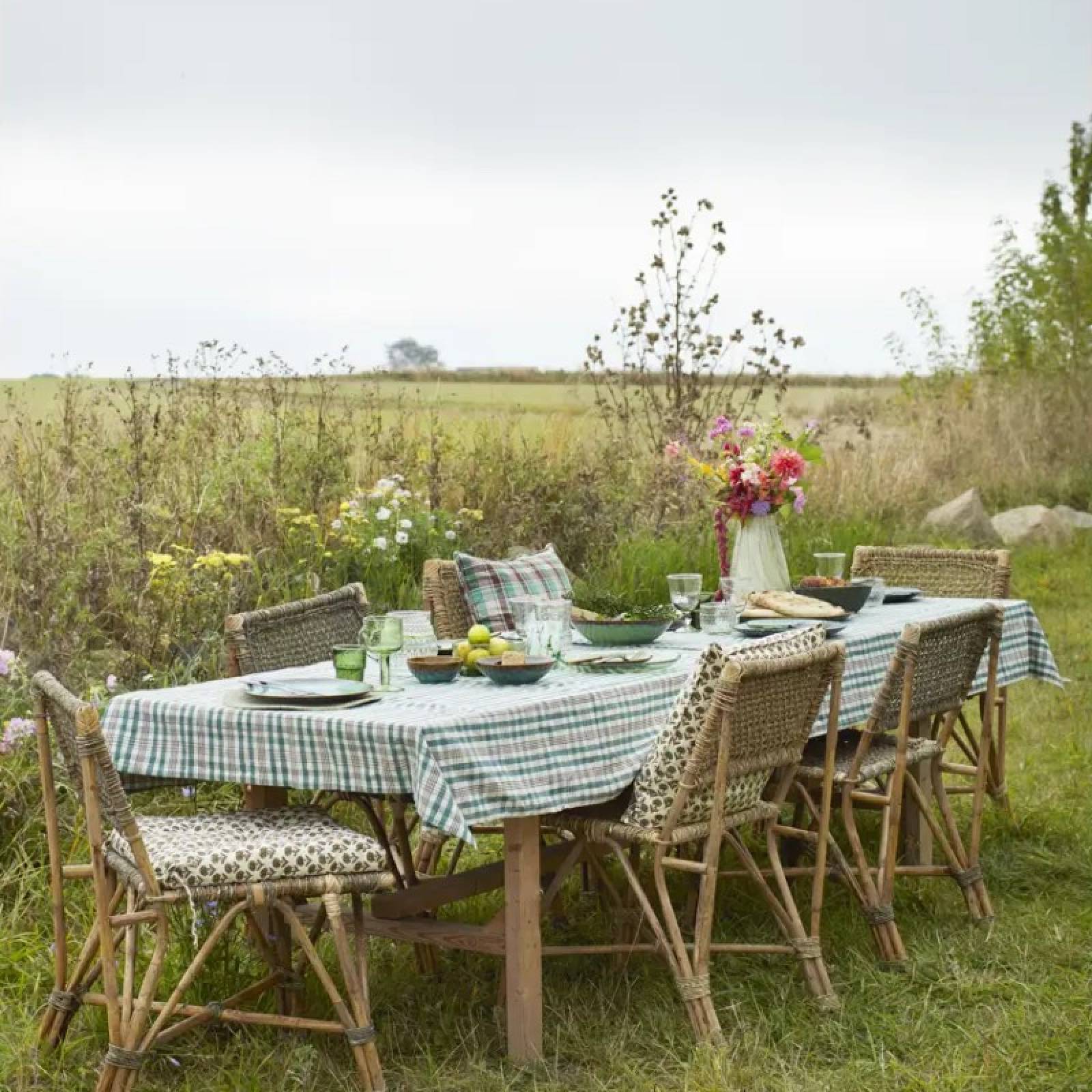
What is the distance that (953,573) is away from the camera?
6379 millimetres

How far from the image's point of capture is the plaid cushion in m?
5.38

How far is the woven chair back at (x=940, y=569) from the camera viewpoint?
620cm

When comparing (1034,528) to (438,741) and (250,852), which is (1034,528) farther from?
(250,852)

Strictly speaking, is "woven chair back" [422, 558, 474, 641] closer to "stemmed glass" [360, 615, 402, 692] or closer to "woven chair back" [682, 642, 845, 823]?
"stemmed glass" [360, 615, 402, 692]

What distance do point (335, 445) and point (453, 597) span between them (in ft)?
9.40

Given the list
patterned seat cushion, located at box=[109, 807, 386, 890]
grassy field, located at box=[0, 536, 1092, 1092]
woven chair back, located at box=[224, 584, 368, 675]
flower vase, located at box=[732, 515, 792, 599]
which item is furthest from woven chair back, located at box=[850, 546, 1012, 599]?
patterned seat cushion, located at box=[109, 807, 386, 890]

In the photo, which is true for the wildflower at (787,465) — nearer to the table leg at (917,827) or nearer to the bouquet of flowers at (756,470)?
the bouquet of flowers at (756,470)

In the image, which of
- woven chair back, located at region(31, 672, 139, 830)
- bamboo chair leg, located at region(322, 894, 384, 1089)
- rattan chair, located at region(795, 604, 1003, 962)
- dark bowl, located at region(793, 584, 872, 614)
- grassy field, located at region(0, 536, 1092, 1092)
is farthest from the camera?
dark bowl, located at region(793, 584, 872, 614)

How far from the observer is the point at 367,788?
3.61 metres

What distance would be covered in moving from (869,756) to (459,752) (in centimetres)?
168

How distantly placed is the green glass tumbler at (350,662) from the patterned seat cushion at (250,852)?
40cm

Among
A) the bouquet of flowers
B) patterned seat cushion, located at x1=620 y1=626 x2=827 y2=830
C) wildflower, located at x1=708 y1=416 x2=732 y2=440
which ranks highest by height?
wildflower, located at x1=708 y1=416 x2=732 y2=440

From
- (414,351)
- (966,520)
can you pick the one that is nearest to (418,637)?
(966,520)

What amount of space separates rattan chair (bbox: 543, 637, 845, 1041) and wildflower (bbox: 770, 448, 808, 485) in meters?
1.26
